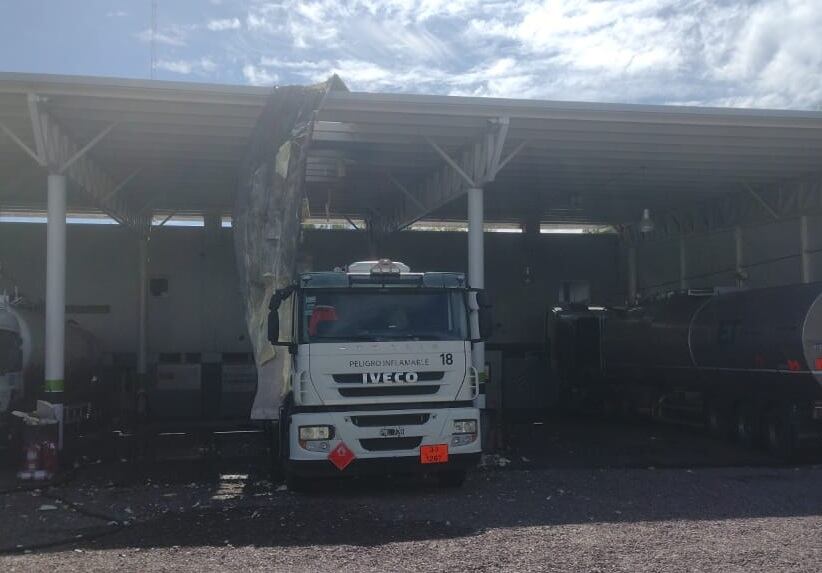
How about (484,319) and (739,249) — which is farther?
(739,249)

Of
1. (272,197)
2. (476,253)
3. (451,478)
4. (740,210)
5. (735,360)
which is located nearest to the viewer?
(451,478)

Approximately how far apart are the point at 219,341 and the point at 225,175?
7.34m

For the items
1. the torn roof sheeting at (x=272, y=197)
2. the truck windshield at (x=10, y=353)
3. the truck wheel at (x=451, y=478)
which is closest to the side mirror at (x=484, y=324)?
the truck wheel at (x=451, y=478)

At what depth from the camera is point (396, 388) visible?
11.1 meters

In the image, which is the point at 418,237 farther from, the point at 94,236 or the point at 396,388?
Answer: the point at 396,388

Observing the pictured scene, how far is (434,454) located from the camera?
1117cm

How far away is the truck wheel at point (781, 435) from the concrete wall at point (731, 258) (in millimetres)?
6116

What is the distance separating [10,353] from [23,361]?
473 mm

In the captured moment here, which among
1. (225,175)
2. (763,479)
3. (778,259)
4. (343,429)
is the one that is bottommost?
(763,479)

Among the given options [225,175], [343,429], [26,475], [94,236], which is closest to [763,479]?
[343,429]

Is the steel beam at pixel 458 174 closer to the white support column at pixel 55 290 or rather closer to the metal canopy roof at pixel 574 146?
the metal canopy roof at pixel 574 146

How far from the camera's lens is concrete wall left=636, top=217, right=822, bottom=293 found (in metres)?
21.4

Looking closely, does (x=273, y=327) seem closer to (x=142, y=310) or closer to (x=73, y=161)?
(x=73, y=161)

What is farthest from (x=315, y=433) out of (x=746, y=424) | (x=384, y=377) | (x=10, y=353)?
(x=746, y=424)
